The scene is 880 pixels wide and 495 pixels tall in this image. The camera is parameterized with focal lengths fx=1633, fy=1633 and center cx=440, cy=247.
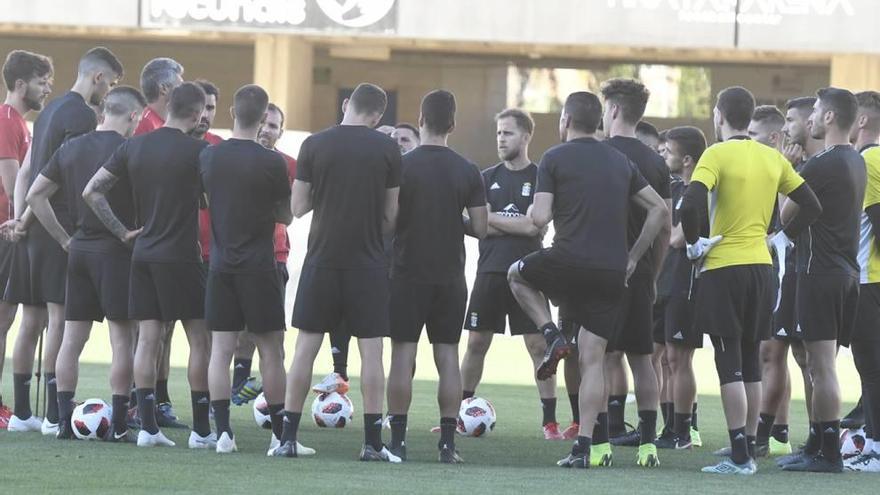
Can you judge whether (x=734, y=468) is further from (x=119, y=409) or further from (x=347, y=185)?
(x=119, y=409)

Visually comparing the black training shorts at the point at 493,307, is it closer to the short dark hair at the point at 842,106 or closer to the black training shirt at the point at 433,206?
the black training shirt at the point at 433,206

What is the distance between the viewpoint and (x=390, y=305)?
966 centimetres

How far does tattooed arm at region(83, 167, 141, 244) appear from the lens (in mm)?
9727

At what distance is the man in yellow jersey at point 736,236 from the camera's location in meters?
9.27

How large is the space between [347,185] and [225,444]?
1.70m

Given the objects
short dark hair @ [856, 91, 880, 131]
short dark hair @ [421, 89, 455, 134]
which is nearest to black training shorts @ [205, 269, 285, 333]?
short dark hair @ [421, 89, 455, 134]

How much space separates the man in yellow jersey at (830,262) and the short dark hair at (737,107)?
0.50 meters

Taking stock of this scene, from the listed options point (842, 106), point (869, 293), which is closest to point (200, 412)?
point (869, 293)

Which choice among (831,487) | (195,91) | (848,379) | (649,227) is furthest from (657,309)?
(848,379)

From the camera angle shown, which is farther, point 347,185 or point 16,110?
point 16,110

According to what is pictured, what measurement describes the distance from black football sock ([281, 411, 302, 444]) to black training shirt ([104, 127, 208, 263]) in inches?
46.4

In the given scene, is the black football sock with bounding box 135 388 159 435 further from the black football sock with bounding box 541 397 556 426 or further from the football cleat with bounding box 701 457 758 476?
the football cleat with bounding box 701 457 758 476

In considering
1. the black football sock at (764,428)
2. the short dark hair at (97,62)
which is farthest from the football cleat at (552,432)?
the short dark hair at (97,62)

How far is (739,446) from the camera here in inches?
365
